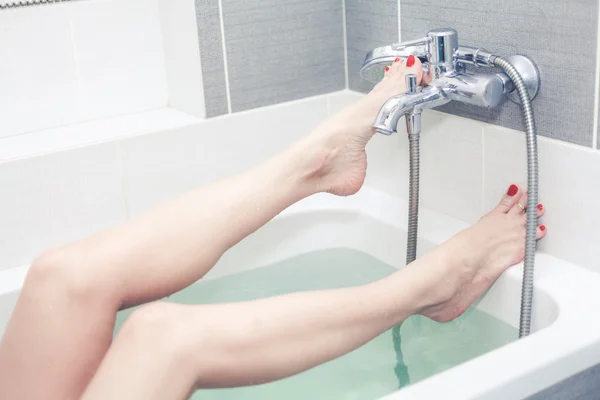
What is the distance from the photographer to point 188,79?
1731 millimetres

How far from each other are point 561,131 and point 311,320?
55 cm

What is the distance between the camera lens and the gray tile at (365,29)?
1622mm

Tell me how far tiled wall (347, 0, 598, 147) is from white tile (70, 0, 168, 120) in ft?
2.11

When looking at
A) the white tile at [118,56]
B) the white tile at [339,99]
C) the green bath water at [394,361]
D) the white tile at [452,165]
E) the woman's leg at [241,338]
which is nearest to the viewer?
the woman's leg at [241,338]

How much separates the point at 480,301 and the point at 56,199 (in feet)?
2.69

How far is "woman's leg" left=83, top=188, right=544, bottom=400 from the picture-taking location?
3.04ft

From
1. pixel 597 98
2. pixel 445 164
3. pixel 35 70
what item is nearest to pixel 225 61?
pixel 35 70

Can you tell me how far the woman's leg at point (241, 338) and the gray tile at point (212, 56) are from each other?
0.68 m

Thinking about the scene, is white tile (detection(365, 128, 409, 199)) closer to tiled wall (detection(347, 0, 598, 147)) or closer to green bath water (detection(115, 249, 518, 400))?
tiled wall (detection(347, 0, 598, 147))

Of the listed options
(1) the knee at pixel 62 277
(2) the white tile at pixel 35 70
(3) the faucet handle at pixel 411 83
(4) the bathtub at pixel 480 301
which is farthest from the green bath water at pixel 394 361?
(2) the white tile at pixel 35 70

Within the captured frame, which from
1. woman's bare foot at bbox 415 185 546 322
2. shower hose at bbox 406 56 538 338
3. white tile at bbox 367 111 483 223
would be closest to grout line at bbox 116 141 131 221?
white tile at bbox 367 111 483 223

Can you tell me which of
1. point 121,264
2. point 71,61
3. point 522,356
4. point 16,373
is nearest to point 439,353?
point 522,356

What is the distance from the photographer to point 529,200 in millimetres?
1239

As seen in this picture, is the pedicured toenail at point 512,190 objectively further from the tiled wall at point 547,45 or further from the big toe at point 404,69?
the big toe at point 404,69
